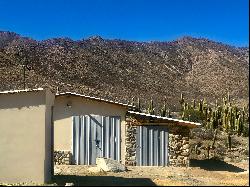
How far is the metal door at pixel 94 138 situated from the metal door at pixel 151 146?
95 cm

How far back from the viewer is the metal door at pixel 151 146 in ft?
77.2

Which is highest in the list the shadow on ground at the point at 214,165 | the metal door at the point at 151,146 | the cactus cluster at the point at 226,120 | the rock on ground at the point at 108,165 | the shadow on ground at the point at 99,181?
the cactus cluster at the point at 226,120

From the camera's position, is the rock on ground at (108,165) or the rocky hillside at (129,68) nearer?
the rock on ground at (108,165)

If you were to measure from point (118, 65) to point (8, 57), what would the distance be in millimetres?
20717

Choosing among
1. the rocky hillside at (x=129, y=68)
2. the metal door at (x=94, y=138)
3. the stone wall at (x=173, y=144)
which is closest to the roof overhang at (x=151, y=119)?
the stone wall at (x=173, y=144)

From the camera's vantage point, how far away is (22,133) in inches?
638

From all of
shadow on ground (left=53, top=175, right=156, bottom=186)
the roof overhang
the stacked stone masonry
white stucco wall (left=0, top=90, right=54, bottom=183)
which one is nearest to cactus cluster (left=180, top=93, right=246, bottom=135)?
the roof overhang

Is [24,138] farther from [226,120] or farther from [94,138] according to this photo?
[226,120]

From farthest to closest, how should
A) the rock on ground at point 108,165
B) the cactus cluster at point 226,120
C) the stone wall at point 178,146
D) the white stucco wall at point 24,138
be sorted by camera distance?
the cactus cluster at point 226,120 < the stone wall at point 178,146 < the rock on ground at point 108,165 < the white stucco wall at point 24,138

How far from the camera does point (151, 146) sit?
23.7 m

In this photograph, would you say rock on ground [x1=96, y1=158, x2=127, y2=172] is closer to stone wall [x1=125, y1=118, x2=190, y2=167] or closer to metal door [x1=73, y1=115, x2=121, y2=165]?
metal door [x1=73, y1=115, x2=121, y2=165]

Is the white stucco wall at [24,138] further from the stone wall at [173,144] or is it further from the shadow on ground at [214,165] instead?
the shadow on ground at [214,165]

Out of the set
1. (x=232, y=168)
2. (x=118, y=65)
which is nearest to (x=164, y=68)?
(x=118, y=65)

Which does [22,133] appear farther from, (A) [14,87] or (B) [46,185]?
(A) [14,87]
